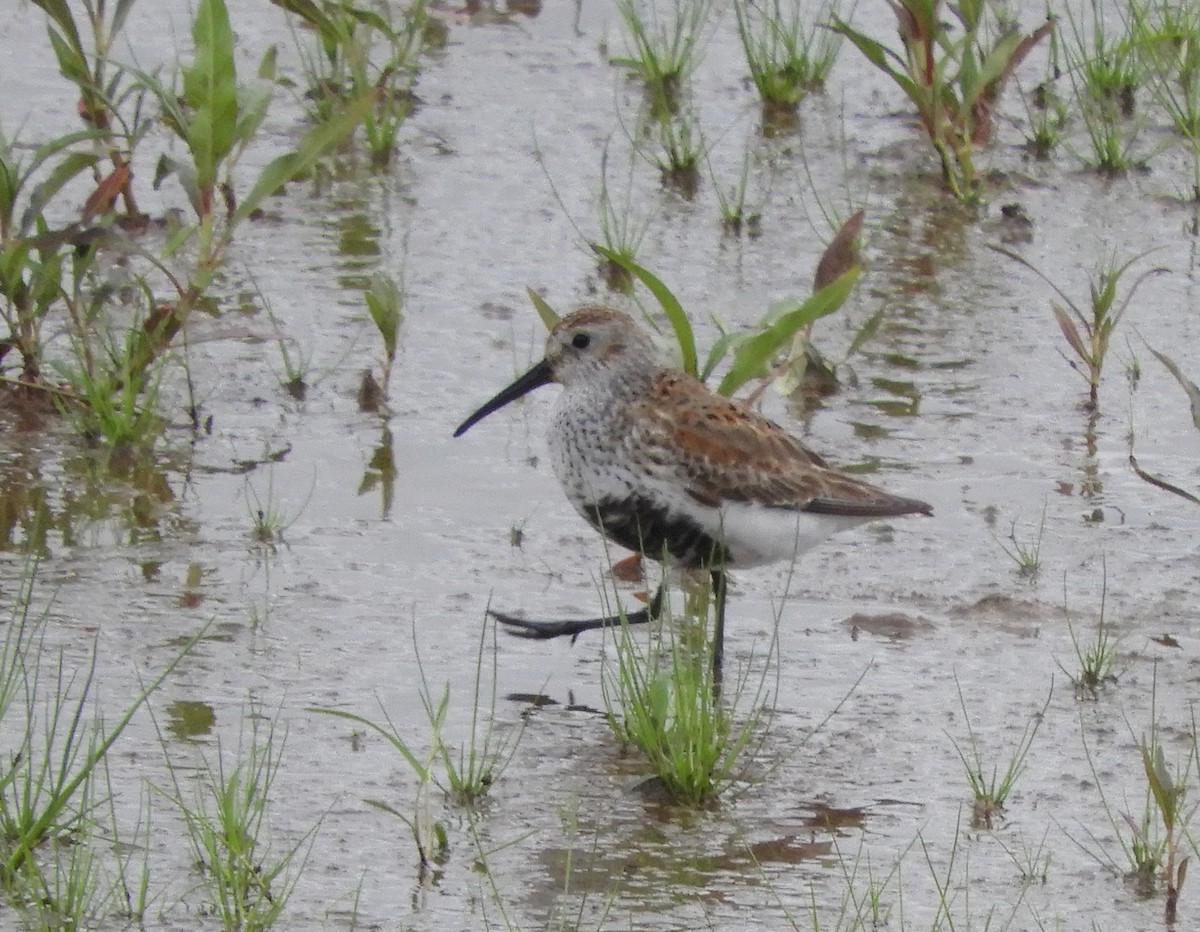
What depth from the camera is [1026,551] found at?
6363mm

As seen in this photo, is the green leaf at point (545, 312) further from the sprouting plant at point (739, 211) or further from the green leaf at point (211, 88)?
the sprouting plant at point (739, 211)

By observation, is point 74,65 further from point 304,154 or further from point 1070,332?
point 1070,332

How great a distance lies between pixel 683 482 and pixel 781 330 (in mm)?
938

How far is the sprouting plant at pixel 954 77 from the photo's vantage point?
822 cm

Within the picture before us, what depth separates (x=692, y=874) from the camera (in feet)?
15.0

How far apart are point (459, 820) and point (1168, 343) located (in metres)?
3.97

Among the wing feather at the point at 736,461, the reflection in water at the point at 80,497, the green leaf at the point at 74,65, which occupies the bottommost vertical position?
the reflection in water at the point at 80,497

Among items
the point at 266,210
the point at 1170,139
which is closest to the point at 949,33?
the point at 1170,139

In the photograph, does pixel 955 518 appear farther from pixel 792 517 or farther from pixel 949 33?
pixel 949 33

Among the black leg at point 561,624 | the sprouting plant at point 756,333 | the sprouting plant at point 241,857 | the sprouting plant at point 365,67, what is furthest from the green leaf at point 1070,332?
the sprouting plant at point 241,857

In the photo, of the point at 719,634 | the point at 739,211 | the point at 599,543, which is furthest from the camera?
the point at 739,211

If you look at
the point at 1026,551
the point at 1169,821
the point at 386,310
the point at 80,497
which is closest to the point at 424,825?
the point at 1169,821

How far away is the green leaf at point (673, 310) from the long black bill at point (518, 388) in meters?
0.40

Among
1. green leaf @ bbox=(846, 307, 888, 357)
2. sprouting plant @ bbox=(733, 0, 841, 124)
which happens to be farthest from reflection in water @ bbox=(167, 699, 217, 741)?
sprouting plant @ bbox=(733, 0, 841, 124)
